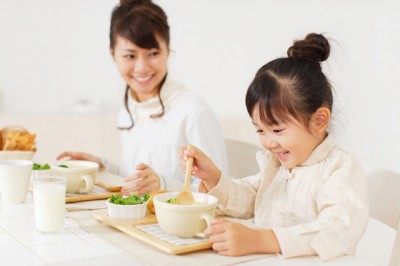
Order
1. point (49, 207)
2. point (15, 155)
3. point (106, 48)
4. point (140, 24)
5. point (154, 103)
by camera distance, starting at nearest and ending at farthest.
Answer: point (49, 207) → point (15, 155) → point (140, 24) → point (154, 103) → point (106, 48)

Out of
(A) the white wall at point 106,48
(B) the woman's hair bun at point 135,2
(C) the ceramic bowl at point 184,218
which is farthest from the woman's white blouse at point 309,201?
(A) the white wall at point 106,48

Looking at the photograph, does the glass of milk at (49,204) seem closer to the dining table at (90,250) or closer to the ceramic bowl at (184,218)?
the dining table at (90,250)

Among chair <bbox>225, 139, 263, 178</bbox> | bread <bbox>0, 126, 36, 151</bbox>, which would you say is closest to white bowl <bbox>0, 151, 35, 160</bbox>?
bread <bbox>0, 126, 36, 151</bbox>

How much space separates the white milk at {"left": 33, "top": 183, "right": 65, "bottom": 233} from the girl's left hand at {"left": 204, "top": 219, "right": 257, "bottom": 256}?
0.32 meters

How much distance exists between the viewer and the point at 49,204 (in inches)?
44.4

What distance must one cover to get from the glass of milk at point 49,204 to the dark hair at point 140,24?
854mm

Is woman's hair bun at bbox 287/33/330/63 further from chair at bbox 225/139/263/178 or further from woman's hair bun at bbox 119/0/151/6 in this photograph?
woman's hair bun at bbox 119/0/151/6

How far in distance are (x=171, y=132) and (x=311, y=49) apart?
0.81m

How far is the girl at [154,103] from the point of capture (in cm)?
192

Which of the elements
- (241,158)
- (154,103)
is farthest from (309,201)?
(154,103)

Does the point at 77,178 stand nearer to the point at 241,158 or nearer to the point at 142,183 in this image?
the point at 142,183

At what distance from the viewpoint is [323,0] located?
8.27ft

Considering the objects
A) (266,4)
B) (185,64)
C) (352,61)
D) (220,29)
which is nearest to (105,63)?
(185,64)

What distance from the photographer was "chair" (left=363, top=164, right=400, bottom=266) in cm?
137
